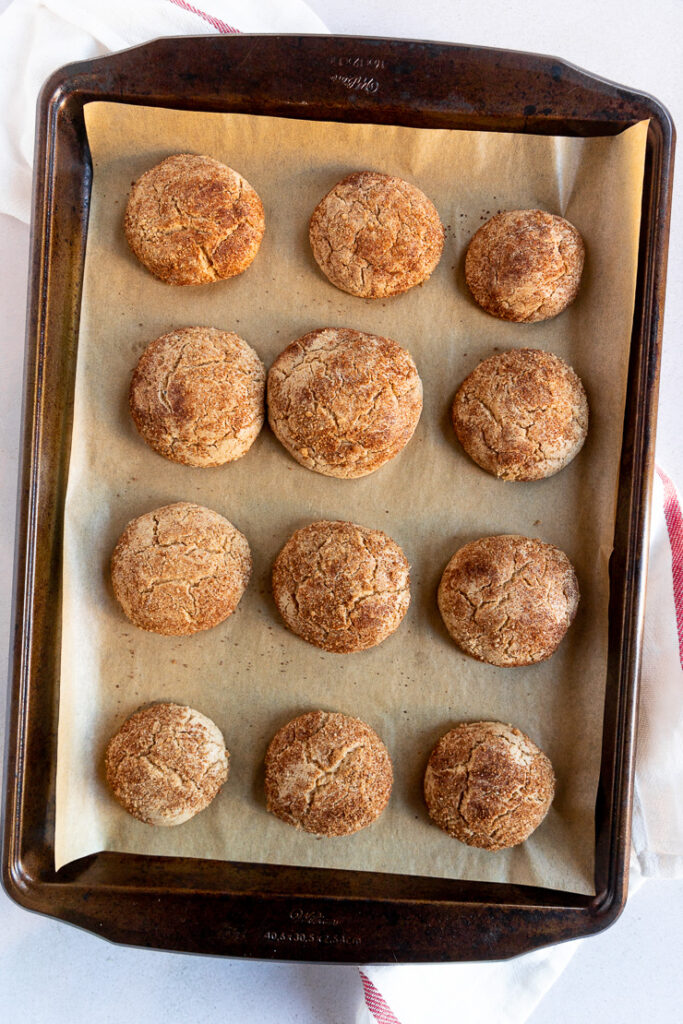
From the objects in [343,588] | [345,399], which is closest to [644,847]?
[343,588]

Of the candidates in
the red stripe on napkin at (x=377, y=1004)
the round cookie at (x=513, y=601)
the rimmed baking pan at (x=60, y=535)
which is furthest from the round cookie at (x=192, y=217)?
the red stripe on napkin at (x=377, y=1004)

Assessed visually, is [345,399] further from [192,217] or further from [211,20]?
[211,20]

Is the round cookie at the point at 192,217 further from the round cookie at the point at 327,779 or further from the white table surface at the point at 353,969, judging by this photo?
the round cookie at the point at 327,779

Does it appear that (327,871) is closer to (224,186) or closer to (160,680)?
(160,680)

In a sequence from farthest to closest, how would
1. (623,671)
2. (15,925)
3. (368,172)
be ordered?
(15,925) → (368,172) → (623,671)

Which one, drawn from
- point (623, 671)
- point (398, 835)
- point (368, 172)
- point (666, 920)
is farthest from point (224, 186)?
point (666, 920)

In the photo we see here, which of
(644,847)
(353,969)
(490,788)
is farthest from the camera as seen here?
(353,969)
